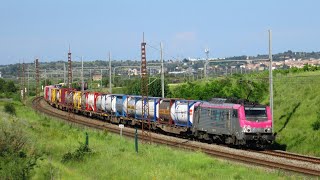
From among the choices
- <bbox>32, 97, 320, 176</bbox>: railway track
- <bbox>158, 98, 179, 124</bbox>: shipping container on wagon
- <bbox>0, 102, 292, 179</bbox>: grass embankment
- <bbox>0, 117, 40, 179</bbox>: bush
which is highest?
<bbox>158, 98, 179, 124</bbox>: shipping container on wagon

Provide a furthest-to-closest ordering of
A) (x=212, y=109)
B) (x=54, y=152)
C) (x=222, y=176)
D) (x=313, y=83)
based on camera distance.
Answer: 1. (x=313, y=83)
2. (x=212, y=109)
3. (x=54, y=152)
4. (x=222, y=176)

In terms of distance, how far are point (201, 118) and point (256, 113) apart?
5083 mm

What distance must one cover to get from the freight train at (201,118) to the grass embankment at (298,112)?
10.6ft

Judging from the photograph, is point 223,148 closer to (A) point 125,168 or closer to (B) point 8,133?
(A) point 125,168

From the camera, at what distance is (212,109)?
112 feet

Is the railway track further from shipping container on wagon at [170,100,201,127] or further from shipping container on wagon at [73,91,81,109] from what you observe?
shipping container on wagon at [73,91,81,109]

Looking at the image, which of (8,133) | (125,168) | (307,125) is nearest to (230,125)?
(307,125)

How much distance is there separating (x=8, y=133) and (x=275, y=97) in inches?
1097

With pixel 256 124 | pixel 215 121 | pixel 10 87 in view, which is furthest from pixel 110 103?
pixel 10 87

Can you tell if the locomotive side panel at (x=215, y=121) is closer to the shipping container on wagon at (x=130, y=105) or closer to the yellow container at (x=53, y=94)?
the shipping container on wagon at (x=130, y=105)

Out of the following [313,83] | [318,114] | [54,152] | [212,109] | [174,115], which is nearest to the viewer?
[54,152]

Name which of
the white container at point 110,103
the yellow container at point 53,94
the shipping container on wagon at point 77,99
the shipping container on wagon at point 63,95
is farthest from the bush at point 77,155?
the yellow container at point 53,94

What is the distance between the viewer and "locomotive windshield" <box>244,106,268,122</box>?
103ft

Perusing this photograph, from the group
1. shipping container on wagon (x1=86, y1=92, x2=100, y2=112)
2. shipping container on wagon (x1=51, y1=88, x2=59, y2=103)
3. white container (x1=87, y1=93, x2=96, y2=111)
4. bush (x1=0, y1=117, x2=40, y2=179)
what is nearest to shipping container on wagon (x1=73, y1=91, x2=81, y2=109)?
shipping container on wagon (x1=86, y1=92, x2=100, y2=112)
